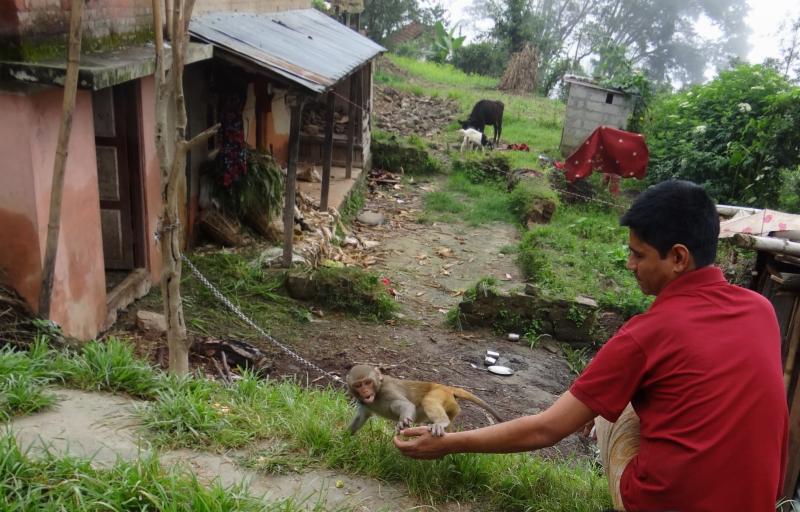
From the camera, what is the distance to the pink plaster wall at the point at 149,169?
6.93 meters

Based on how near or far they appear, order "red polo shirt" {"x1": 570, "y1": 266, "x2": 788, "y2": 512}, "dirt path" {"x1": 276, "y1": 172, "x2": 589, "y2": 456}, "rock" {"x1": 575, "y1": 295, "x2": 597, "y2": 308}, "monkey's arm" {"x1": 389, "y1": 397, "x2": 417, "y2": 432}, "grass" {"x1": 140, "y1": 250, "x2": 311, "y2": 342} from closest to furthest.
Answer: "red polo shirt" {"x1": 570, "y1": 266, "x2": 788, "y2": 512}
"monkey's arm" {"x1": 389, "y1": 397, "x2": 417, "y2": 432}
"dirt path" {"x1": 276, "y1": 172, "x2": 589, "y2": 456}
"grass" {"x1": 140, "y1": 250, "x2": 311, "y2": 342}
"rock" {"x1": 575, "y1": 295, "x2": 597, "y2": 308}

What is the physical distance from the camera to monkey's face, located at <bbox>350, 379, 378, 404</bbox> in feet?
11.6

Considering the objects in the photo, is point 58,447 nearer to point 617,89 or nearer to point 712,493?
point 712,493

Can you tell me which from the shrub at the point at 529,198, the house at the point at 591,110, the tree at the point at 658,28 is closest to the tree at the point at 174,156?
the shrub at the point at 529,198

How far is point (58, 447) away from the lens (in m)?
3.01

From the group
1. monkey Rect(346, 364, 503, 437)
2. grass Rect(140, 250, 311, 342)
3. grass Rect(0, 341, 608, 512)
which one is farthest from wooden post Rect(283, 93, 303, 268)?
monkey Rect(346, 364, 503, 437)

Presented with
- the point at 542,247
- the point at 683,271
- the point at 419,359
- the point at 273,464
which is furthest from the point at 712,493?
the point at 542,247

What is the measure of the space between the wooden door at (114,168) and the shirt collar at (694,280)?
6103 millimetres

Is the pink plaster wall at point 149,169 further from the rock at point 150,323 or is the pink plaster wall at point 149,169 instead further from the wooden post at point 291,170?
the wooden post at point 291,170

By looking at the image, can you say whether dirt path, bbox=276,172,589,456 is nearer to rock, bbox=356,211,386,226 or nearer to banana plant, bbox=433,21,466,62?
rock, bbox=356,211,386,226

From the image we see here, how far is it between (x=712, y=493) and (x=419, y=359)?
5.55 metres

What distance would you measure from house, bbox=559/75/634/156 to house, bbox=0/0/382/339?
482 inches

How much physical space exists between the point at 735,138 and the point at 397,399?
1441cm

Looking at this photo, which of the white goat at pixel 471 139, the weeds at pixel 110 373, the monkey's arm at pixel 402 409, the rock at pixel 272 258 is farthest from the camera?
the white goat at pixel 471 139
